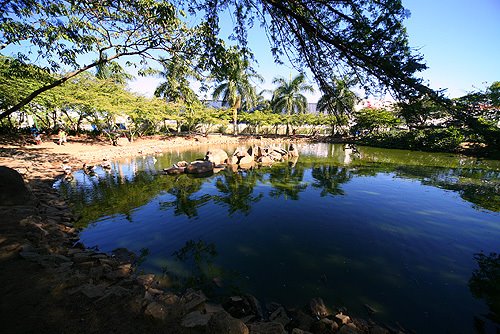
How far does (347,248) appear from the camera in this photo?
6.39 metres

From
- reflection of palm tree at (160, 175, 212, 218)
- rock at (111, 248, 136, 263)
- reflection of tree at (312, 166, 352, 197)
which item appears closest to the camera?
rock at (111, 248, 136, 263)

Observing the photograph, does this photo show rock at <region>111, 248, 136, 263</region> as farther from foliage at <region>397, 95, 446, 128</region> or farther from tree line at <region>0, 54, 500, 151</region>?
foliage at <region>397, 95, 446, 128</region>

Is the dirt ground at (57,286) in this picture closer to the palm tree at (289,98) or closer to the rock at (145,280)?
the rock at (145,280)

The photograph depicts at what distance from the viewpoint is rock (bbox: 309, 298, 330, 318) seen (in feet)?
13.6

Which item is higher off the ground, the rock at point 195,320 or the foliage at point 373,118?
the foliage at point 373,118

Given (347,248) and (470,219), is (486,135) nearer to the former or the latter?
(347,248)

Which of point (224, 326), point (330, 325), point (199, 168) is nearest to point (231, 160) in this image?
point (199, 168)

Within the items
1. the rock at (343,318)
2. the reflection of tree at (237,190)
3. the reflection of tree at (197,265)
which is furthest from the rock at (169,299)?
the reflection of tree at (237,190)

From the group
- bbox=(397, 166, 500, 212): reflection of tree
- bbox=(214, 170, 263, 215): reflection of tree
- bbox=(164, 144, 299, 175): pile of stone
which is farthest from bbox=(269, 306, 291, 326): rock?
bbox=(164, 144, 299, 175): pile of stone

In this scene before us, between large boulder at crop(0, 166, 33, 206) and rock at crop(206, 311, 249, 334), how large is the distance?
800 centimetres

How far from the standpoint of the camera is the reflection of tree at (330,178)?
1167 cm

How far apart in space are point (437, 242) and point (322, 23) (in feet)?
22.6

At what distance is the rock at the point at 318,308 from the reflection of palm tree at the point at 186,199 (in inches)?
207

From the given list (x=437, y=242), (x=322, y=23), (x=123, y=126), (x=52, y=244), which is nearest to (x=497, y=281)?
(x=437, y=242)
